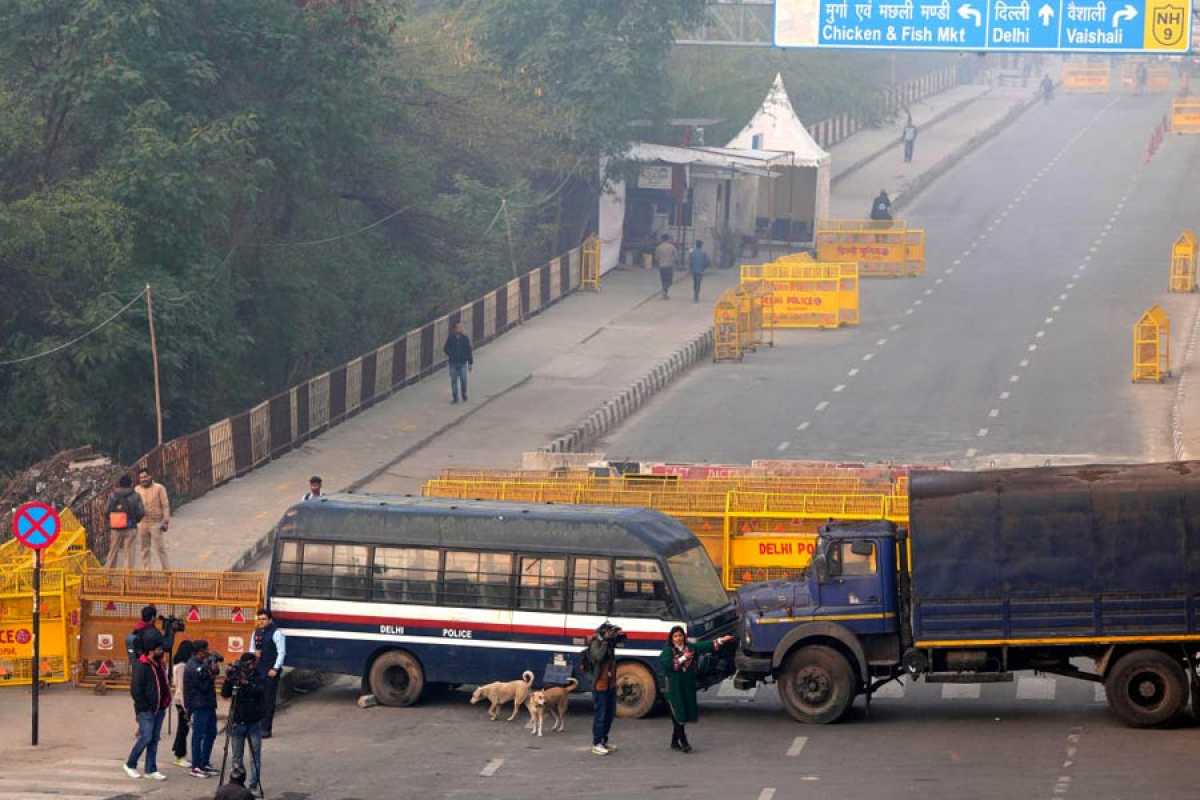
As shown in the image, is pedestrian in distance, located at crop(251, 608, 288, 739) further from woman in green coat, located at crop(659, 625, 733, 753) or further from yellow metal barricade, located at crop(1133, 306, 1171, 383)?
yellow metal barricade, located at crop(1133, 306, 1171, 383)

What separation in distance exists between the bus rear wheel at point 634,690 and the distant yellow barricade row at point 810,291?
1170 inches

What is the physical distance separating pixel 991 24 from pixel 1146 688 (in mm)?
30154

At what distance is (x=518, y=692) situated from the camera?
22531 mm

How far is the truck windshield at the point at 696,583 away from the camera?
22812 mm

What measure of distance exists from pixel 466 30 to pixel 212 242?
20.0 meters

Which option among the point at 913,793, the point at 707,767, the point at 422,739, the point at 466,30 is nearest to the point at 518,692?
the point at 422,739

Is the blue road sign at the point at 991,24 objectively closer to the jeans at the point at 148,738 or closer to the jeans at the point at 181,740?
the jeans at the point at 181,740

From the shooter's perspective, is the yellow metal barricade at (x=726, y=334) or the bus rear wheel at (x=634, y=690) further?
the yellow metal barricade at (x=726, y=334)

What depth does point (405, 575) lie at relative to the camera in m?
23.4

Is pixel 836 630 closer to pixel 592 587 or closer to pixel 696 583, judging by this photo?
pixel 696 583

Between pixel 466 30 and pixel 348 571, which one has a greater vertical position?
pixel 466 30

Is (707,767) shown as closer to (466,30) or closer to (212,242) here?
(212,242)

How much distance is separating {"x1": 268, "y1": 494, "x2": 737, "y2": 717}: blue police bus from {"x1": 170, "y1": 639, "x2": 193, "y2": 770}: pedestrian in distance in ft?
7.77

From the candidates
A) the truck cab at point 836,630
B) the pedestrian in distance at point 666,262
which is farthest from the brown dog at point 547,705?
the pedestrian in distance at point 666,262
